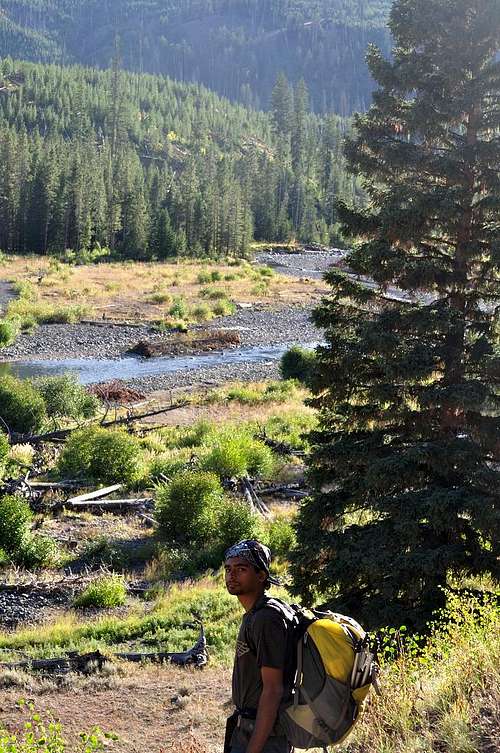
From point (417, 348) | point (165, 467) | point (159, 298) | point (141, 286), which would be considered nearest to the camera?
point (417, 348)

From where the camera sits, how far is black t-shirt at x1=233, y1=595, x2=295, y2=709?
4.27 meters

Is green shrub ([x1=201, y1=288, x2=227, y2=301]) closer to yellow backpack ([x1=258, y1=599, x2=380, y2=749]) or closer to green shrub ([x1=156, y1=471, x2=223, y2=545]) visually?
green shrub ([x1=156, y1=471, x2=223, y2=545])

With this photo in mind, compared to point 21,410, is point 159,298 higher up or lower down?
higher up

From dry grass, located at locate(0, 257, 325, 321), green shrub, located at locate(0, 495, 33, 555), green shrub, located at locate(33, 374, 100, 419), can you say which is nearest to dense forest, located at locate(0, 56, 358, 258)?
dry grass, located at locate(0, 257, 325, 321)

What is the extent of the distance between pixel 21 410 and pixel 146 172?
113794mm

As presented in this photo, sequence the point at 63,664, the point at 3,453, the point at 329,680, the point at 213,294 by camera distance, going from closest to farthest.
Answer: the point at 329,680 < the point at 63,664 < the point at 3,453 < the point at 213,294

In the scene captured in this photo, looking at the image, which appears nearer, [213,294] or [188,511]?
[188,511]

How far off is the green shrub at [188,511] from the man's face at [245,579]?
1115 cm

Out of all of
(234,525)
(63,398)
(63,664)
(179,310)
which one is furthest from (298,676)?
A: (179,310)

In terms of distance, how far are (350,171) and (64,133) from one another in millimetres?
150006

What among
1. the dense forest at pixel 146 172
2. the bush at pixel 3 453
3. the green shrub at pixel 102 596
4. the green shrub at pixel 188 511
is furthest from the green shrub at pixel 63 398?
the dense forest at pixel 146 172

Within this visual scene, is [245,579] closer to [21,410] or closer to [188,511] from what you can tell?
[188,511]

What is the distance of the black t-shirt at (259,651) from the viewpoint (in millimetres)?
4266

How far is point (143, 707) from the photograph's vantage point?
888cm
